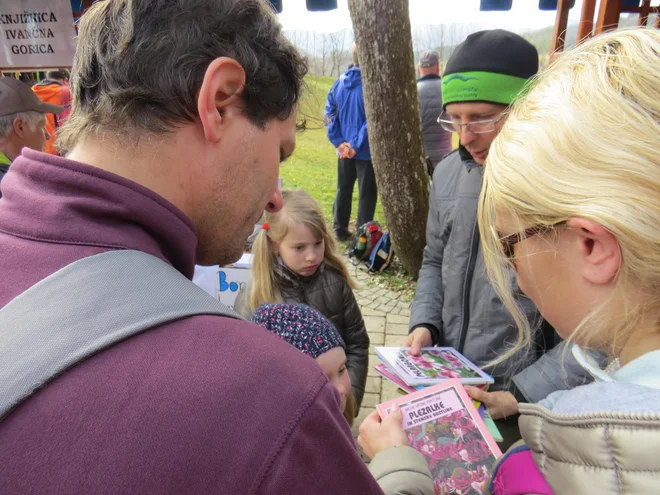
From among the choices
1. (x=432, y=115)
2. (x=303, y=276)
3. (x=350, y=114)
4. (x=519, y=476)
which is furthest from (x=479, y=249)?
(x=432, y=115)

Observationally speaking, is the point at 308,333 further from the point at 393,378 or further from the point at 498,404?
the point at 498,404

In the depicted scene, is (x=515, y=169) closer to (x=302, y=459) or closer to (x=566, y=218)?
(x=566, y=218)

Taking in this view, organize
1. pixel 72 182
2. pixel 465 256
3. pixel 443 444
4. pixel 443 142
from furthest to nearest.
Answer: pixel 443 142
pixel 465 256
pixel 443 444
pixel 72 182

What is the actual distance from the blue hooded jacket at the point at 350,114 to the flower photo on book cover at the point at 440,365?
183 inches

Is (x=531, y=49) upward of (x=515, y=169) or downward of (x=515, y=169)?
upward

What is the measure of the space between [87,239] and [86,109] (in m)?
0.43

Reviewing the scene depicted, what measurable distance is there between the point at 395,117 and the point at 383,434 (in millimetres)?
4261

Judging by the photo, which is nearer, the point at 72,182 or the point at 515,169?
the point at 72,182

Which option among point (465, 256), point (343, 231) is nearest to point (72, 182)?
point (465, 256)

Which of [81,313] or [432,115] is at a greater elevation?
[81,313]

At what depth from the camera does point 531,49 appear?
2090 mm

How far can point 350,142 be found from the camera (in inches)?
256

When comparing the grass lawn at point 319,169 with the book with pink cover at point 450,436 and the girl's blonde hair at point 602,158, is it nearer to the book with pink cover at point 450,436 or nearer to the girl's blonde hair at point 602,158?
the girl's blonde hair at point 602,158

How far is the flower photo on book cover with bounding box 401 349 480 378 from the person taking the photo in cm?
191
